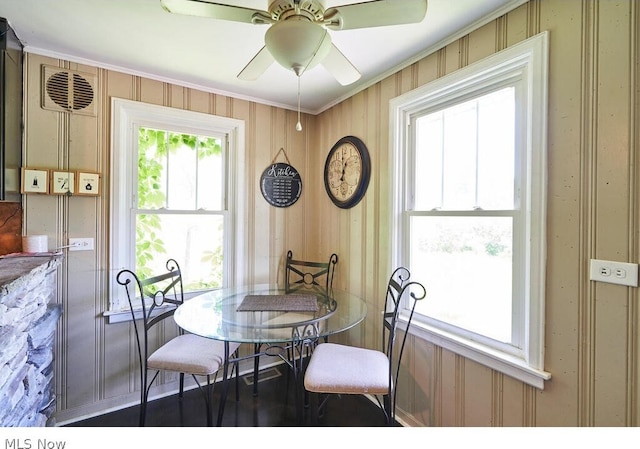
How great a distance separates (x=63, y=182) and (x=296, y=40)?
1820 mm

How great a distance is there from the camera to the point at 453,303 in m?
1.75

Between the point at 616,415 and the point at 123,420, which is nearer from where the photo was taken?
the point at 616,415

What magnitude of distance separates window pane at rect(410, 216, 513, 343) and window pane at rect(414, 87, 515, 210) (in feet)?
0.40

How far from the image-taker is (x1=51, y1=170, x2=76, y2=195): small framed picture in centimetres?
183

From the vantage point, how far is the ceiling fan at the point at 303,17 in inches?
41.8

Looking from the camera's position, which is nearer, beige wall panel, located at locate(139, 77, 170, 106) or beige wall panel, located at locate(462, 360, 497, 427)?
beige wall panel, located at locate(462, 360, 497, 427)

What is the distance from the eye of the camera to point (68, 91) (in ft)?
6.20

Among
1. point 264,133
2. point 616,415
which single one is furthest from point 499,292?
point 264,133

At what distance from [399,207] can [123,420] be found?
95.1 inches

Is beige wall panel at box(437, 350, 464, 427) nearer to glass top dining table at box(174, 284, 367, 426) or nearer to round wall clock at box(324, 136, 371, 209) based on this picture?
glass top dining table at box(174, 284, 367, 426)

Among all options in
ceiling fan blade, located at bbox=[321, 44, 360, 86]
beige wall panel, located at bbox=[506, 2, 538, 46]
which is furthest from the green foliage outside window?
beige wall panel, located at bbox=[506, 2, 538, 46]

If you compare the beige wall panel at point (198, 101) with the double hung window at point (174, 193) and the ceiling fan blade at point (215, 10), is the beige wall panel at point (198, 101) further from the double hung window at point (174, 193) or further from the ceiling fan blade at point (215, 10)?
the ceiling fan blade at point (215, 10)

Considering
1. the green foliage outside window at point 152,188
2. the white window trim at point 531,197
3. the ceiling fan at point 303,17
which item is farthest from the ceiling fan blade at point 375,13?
the green foliage outside window at point 152,188
